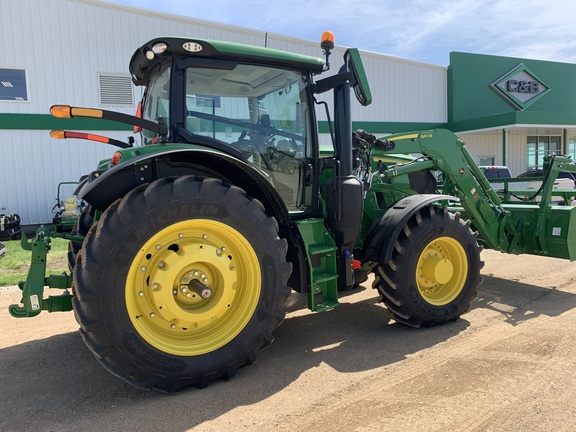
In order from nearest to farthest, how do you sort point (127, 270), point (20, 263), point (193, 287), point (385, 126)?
point (127, 270), point (193, 287), point (20, 263), point (385, 126)

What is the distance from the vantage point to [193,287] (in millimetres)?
3186

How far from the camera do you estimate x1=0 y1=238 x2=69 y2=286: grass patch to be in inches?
269

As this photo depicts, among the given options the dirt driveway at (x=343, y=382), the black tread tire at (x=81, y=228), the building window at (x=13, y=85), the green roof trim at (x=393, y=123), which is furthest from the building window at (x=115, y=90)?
the black tread tire at (x=81, y=228)

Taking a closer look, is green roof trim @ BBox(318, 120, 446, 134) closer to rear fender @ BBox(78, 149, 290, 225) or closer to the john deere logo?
the john deere logo

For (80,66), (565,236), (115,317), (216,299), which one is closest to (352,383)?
(216,299)

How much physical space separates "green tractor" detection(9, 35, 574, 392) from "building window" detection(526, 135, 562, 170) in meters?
21.9

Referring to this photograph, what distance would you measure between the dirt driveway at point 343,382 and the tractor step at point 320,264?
0.45 meters

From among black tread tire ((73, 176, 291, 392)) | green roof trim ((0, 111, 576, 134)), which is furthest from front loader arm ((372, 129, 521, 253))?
green roof trim ((0, 111, 576, 134))

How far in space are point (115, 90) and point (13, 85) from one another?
2.57 meters

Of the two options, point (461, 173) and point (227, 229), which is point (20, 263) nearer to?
point (227, 229)

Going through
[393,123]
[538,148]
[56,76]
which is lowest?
[538,148]

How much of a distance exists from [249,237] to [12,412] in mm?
1900

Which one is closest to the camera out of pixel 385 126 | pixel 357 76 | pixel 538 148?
pixel 357 76

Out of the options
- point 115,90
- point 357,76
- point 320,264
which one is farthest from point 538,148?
point 320,264
